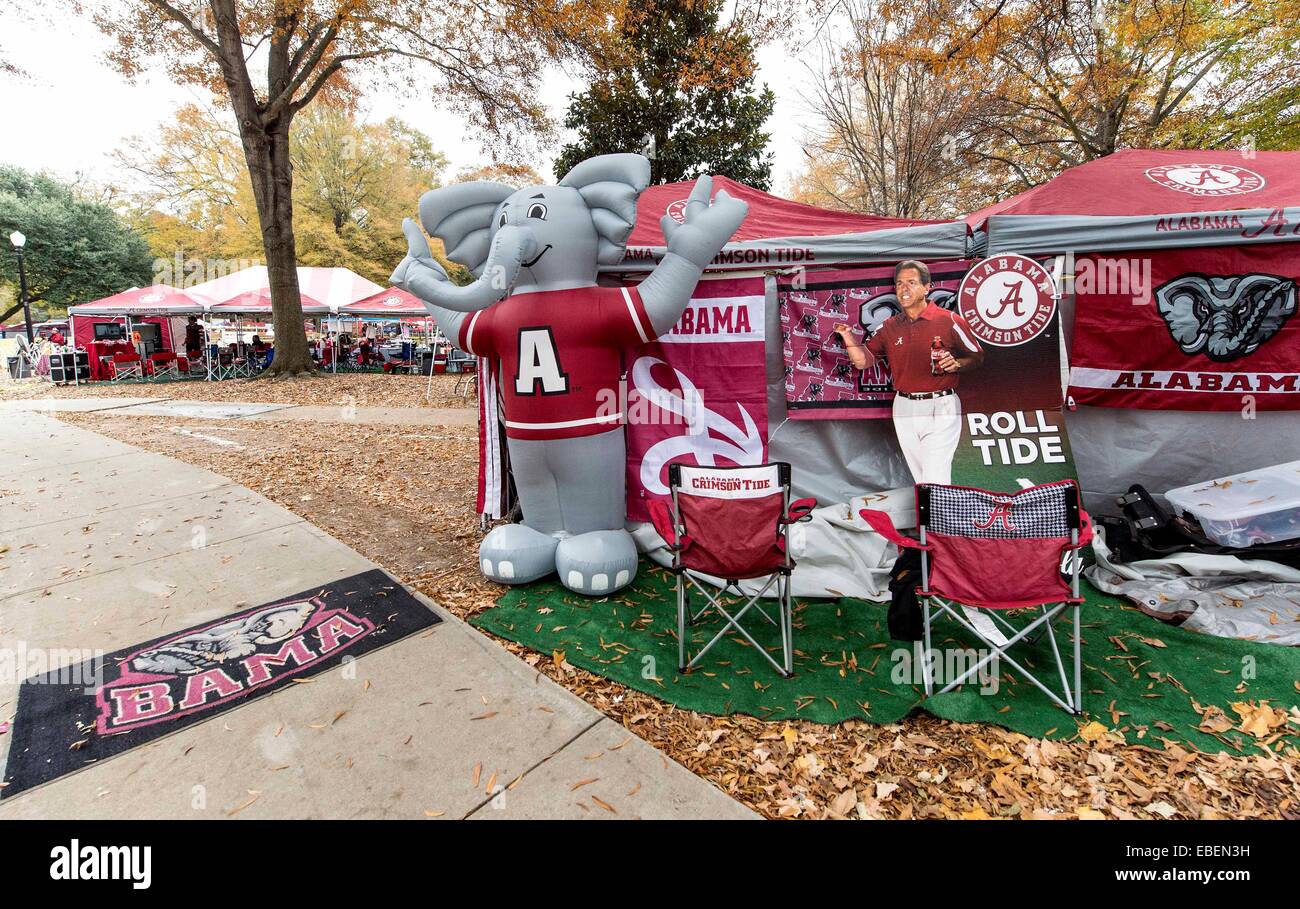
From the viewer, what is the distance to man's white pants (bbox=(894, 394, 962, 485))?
4.18 meters

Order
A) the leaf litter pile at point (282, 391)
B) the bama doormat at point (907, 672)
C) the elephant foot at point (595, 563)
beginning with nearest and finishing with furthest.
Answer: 1. the bama doormat at point (907, 672)
2. the elephant foot at point (595, 563)
3. the leaf litter pile at point (282, 391)

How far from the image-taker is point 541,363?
11.9ft

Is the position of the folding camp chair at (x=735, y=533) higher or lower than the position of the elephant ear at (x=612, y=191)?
lower

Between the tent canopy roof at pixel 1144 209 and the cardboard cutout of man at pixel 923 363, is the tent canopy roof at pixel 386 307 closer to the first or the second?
the cardboard cutout of man at pixel 923 363

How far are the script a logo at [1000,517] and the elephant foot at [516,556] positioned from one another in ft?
8.46

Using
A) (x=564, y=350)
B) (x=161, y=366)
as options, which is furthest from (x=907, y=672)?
(x=161, y=366)

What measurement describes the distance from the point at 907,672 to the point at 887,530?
2.62 feet

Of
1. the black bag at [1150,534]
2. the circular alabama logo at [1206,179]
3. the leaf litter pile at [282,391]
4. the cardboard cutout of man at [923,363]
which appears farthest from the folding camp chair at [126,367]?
the circular alabama logo at [1206,179]

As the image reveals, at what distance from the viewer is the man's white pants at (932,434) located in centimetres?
418

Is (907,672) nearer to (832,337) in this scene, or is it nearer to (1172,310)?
(832,337)

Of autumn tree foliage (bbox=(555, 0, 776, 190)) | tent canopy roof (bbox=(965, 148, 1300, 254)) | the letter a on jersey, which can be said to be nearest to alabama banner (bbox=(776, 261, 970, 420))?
tent canopy roof (bbox=(965, 148, 1300, 254))

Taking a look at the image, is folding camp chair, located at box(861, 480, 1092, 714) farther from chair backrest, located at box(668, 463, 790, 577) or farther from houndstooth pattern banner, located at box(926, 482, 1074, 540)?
chair backrest, located at box(668, 463, 790, 577)
